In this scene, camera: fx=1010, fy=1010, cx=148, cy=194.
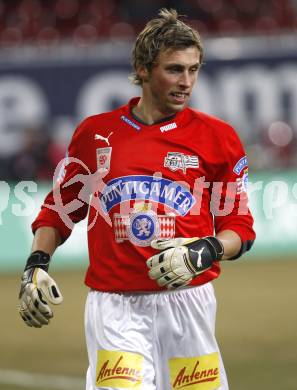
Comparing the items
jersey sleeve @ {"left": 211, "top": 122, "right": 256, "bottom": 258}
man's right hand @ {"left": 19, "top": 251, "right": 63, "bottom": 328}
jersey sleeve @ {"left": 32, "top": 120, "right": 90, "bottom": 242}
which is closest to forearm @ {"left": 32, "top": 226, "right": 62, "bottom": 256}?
jersey sleeve @ {"left": 32, "top": 120, "right": 90, "bottom": 242}

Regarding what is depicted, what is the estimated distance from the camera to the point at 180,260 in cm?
461

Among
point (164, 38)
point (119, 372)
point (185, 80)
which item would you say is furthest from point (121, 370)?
point (164, 38)

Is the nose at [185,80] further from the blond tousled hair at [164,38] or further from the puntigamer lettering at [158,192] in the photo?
the puntigamer lettering at [158,192]

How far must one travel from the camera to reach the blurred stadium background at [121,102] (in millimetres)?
12812

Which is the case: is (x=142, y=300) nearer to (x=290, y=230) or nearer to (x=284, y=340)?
(x=284, y=340)

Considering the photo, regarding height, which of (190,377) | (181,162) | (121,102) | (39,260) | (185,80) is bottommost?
(190,377)

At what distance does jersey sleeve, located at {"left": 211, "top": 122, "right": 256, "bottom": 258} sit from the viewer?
5.05 meters

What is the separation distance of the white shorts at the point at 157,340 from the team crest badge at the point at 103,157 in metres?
0.66

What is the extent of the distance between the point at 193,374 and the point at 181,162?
106 cm

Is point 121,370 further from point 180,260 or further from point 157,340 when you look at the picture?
point 180,260

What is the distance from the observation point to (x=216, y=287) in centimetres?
1355

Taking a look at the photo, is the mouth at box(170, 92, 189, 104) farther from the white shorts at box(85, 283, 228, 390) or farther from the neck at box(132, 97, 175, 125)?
the white shorts at box(85, 283, 228, 390)

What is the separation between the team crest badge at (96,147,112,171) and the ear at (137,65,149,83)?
43 cm

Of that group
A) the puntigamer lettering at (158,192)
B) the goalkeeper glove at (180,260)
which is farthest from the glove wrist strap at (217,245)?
the puntigamer lettering at (158,192)
